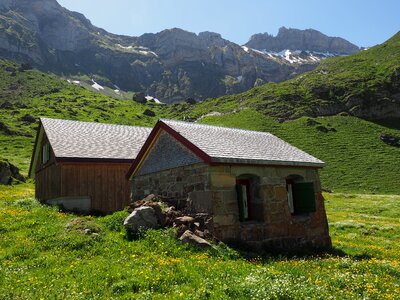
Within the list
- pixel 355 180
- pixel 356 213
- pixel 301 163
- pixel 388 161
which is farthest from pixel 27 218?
pixel 388 161

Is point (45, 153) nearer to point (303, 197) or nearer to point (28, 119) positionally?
point (303, 197)

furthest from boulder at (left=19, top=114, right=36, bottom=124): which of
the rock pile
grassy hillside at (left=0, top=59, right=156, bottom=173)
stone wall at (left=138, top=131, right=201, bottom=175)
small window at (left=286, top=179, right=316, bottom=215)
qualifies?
small window at (left=286, top=179, right=316, bottom=215)

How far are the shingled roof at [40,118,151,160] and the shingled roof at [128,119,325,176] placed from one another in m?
6.22

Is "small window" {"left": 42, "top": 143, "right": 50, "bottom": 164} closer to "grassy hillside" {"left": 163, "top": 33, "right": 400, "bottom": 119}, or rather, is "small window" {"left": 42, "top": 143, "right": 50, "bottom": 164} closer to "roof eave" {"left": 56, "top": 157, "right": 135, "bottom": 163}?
"roof eave" {"left": 56, "top": 157, "right": 135, "bottom": 163}

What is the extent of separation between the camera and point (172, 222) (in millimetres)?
15234

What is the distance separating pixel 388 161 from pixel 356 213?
2428cm

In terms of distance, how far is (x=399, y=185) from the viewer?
44844 millimetres

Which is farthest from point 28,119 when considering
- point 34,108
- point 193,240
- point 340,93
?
point 193,240

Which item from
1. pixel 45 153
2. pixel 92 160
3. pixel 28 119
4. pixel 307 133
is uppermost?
pixel 28 119

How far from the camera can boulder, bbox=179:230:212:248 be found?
13.1 meters

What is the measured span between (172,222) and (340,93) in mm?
75096

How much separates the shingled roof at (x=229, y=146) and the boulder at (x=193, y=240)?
3037mm

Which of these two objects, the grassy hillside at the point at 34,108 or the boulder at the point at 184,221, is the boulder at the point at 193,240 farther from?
the grassy hillside at the point at 34,108

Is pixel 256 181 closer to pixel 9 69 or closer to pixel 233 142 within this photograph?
pixel 233 142
